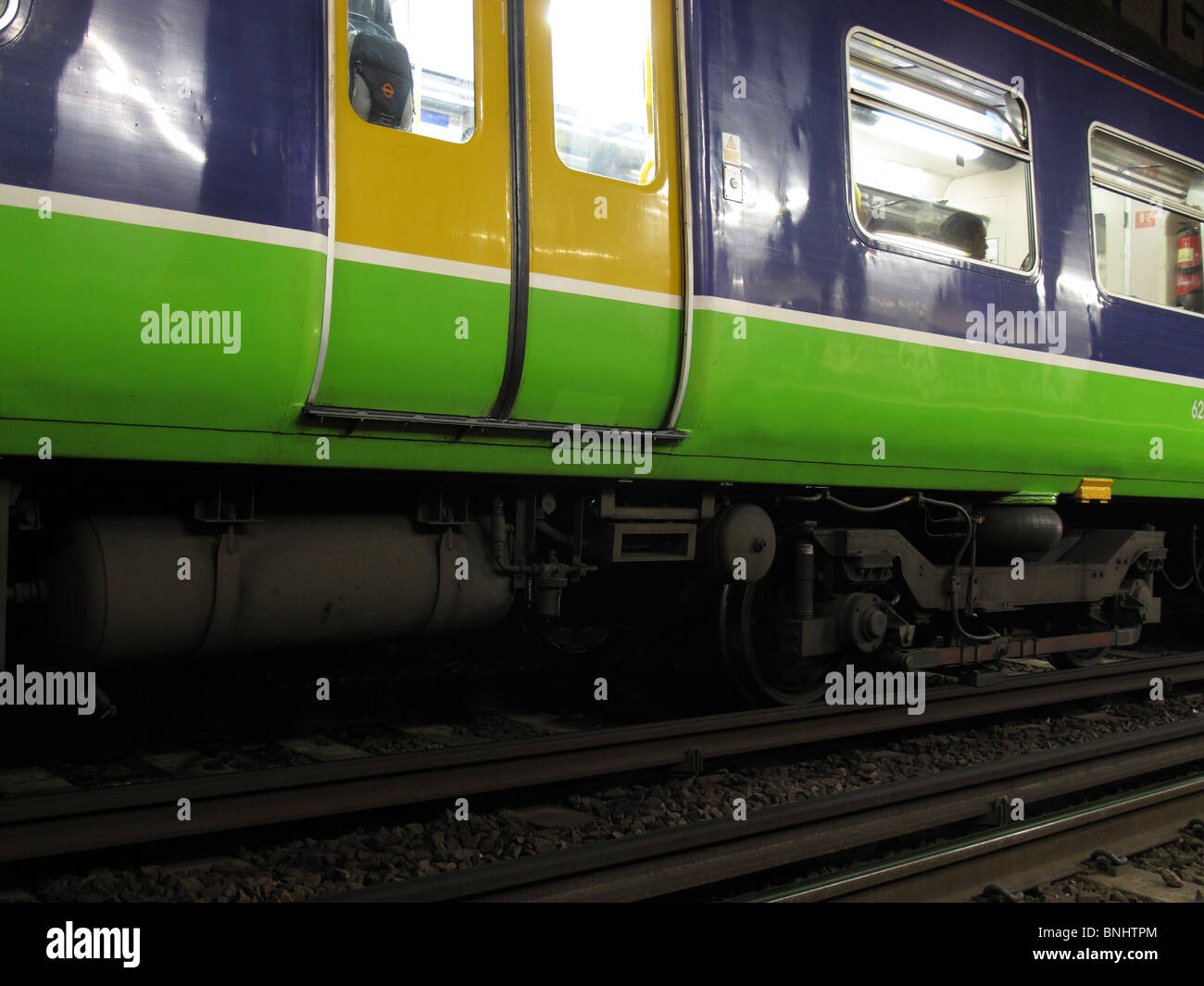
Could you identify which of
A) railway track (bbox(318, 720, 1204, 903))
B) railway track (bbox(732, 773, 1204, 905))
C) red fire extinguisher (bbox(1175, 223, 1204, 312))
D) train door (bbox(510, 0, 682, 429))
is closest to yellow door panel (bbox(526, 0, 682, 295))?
train door (bbox(510, 0, 682, 429))

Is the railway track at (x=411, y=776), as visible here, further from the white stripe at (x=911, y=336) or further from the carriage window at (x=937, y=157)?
the carriage window at (x=937, y=157)

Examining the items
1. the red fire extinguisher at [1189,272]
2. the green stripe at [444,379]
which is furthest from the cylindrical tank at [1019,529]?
the red fire extinguisher at [1189,272]

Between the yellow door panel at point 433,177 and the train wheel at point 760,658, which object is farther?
the train wheel at point 760,658

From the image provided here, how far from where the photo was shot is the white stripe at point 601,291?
3562mm

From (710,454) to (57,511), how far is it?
2.33 meters

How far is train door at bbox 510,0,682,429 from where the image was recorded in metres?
3.60

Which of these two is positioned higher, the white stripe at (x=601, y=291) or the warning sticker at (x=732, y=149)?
the warning sticker at (x=732, y=149)

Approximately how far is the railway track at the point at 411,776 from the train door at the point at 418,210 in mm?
1279

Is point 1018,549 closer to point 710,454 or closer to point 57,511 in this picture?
point 710,454

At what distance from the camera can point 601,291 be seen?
3.71 metres

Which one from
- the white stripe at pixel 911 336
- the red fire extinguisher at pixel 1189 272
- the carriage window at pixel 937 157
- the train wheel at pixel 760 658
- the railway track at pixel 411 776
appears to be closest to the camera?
the railway track at pixel 411 776

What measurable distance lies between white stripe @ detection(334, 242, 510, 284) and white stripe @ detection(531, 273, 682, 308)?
15cm

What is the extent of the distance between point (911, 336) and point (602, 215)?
1663 millimetres
